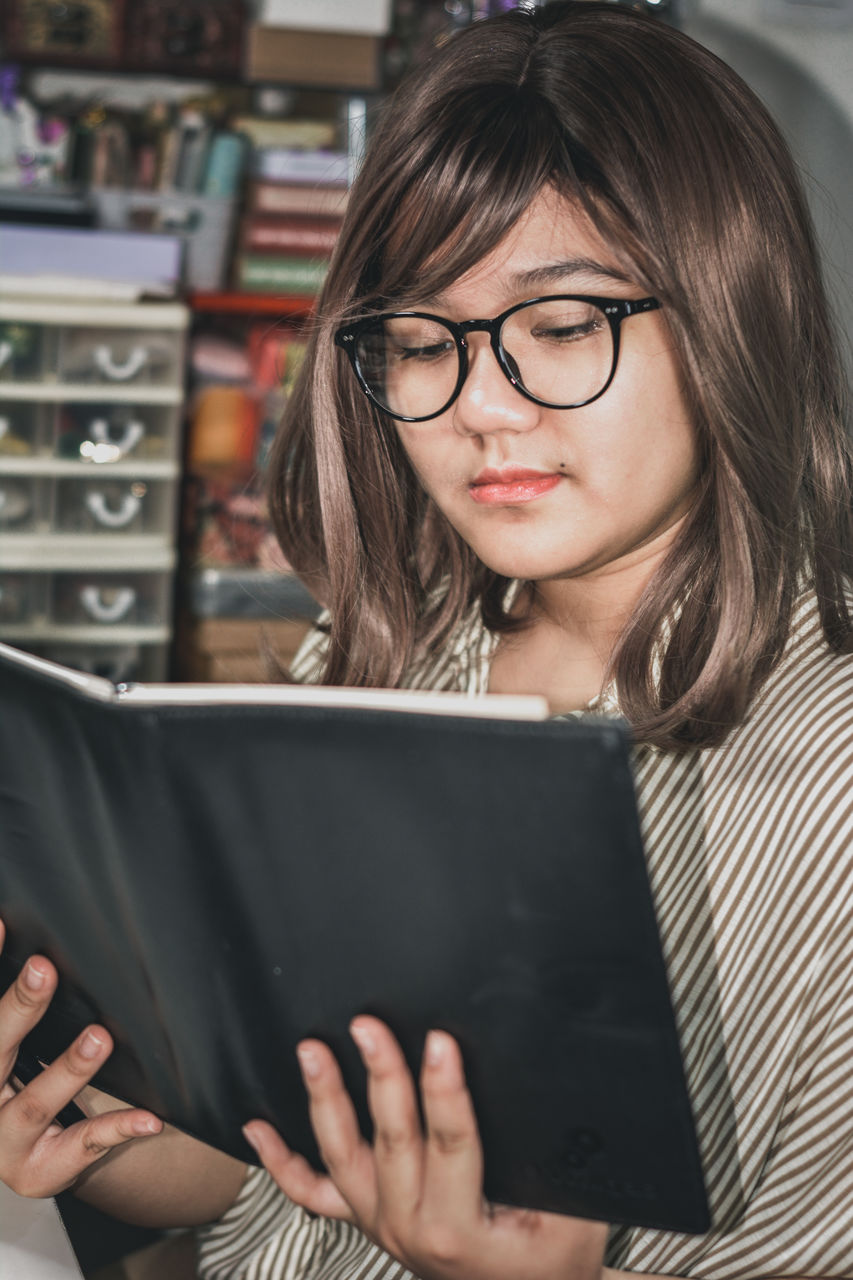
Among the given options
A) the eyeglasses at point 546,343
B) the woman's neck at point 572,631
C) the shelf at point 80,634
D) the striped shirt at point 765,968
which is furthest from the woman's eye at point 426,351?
the shelf at point 80,634

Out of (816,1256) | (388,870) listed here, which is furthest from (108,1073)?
(816,1256)

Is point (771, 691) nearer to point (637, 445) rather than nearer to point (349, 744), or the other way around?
point (637, 445)

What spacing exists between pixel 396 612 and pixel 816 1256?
0.64 metres

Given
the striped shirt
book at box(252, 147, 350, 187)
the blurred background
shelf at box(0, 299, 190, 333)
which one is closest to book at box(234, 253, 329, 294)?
the blurred background

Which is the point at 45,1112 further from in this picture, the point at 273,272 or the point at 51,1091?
the point at 273,272

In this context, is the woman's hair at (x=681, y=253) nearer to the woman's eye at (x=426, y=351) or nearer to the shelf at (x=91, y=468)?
the woman's eye at (x=426, y=351)

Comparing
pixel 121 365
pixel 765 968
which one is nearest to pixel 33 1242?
pixel 765 968

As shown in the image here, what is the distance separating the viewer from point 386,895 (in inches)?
23.6

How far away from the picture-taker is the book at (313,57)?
8.87 feet

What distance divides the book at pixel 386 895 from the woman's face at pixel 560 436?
Result: 0.36 meters

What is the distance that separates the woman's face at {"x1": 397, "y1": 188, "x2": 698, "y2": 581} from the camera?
2.83 feet

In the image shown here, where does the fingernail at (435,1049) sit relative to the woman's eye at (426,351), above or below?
below

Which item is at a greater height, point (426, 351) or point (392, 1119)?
point (426, 351)

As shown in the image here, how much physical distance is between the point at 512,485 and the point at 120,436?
1768 millimetres
